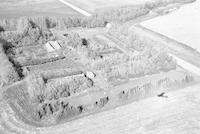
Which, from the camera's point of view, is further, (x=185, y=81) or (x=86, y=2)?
(x=86, y=2)

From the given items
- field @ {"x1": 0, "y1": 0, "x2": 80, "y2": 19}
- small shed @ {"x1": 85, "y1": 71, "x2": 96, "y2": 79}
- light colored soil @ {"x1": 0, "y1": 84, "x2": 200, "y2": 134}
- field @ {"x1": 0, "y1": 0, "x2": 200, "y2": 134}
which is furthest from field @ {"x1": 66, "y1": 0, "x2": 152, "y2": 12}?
light colored soil @ {"x1": 0, "y1": 84, "x2": 200, "y2": 134}

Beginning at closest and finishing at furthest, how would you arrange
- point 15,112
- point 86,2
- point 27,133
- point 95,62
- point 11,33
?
1. point 27,133
2. point 15,112
3. point 95,62
4. point 11,33
5. point 86,2

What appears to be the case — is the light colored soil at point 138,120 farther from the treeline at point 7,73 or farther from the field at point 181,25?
the field at point 181,25

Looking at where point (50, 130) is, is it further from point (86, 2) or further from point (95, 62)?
point (86, 2)

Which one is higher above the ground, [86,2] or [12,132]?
[86,2]

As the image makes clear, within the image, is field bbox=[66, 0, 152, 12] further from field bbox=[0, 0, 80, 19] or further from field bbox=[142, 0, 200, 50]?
field bbox=[142, 0, 200, 50]

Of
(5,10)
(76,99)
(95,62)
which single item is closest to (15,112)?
(76,99)

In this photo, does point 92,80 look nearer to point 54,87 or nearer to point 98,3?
point 54,87
